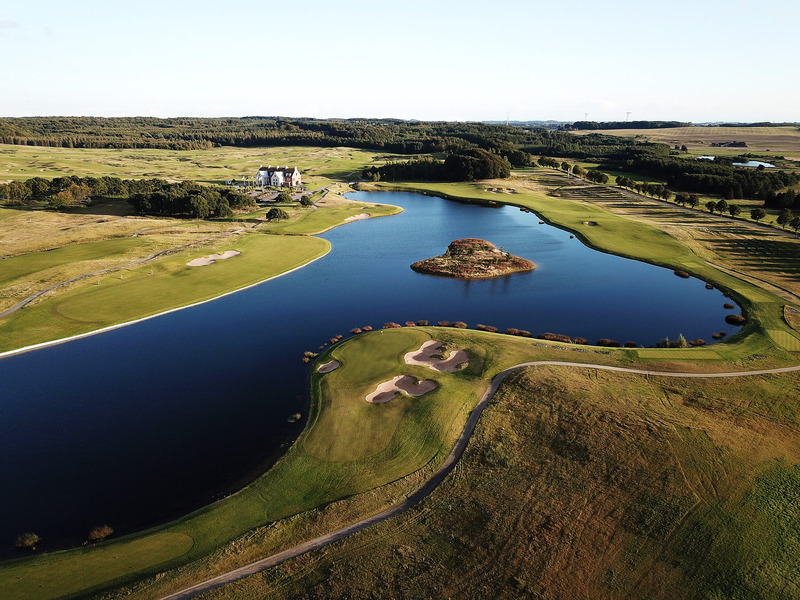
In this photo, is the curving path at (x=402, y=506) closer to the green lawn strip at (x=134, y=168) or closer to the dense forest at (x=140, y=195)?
the dense forest at (x=140, y=195)

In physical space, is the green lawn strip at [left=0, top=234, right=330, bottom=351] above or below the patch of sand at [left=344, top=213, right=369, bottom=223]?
below

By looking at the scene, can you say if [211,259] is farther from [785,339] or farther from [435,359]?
[785,339]

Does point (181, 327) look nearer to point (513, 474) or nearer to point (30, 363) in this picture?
point (30, 363)

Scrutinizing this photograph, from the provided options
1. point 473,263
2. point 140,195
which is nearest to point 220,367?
point 473,263

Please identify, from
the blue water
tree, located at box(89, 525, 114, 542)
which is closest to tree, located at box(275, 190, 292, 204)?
the blue water

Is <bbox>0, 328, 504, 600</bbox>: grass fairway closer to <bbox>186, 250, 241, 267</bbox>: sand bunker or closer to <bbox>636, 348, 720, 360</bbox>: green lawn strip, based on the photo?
<bbox>636, 348, 720, 360</bbox>: green lawn strip

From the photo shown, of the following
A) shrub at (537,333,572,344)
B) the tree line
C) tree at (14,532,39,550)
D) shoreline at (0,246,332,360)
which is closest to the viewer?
tree at (14,532,39,550)
